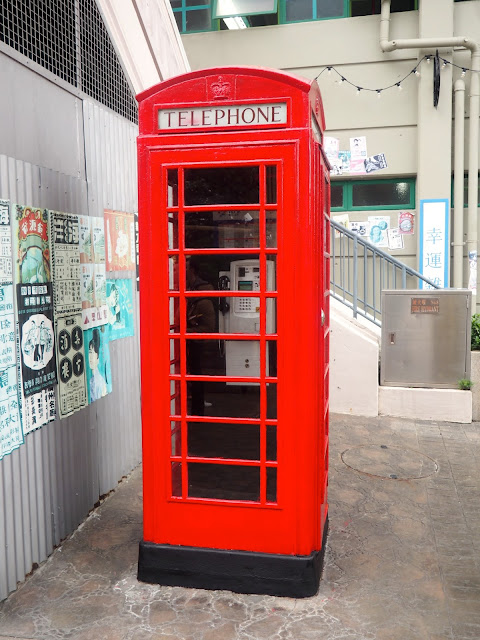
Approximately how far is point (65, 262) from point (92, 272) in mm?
416

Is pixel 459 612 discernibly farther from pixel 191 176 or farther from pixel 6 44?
pixel 6 44

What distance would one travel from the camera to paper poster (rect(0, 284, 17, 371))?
10.7 feet

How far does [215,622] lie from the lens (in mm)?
3100

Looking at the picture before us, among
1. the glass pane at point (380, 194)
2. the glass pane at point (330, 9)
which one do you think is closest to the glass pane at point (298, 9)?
the glass pane at point (330, 9)

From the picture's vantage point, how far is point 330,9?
1002 cm

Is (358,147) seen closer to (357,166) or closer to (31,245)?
(357,166)

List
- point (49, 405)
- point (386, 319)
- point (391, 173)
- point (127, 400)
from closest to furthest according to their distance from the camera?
point (49, 405) < point (127, 400) < point (386, 319) < point (391, 173)

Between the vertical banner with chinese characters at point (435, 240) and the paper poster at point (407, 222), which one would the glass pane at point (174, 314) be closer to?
the vertical banner with chinese characters at point (435, 240)

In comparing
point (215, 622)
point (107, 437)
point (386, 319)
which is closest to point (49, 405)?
point (107, 437)

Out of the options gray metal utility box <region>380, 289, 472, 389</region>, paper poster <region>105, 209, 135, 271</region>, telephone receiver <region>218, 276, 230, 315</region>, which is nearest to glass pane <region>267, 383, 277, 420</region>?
telephone receiver <region>218, 276, 230, 315</region>

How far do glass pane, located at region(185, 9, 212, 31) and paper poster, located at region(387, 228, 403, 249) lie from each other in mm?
5059

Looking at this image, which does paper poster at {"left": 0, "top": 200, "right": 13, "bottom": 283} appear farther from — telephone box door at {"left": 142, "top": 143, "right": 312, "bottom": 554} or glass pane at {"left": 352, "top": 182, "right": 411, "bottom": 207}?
glass pane at {"left": 352, "top": 182, "right": 411, "bottom": 207}

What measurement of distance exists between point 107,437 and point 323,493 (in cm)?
188

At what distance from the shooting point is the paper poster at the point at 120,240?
15.4 ft
